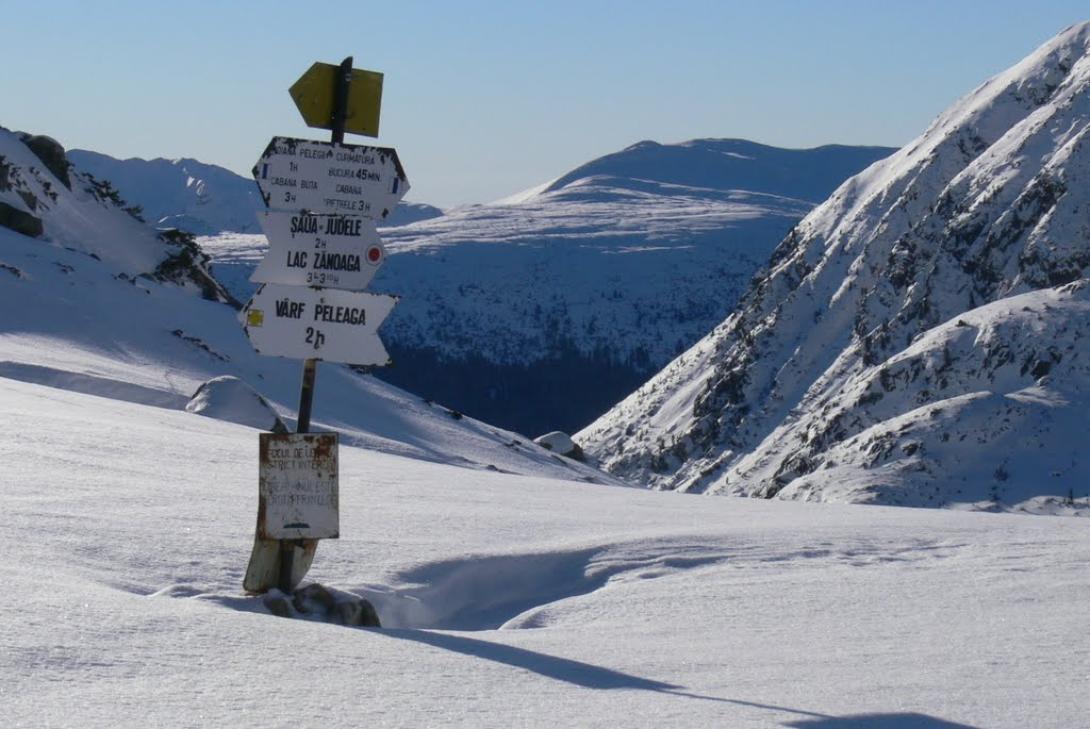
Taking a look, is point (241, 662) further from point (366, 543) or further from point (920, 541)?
point (920, 541)

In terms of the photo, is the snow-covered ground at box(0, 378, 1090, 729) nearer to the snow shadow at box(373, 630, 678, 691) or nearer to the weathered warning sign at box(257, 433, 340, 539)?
the snow shadow at box(373, 630, 678, 691)

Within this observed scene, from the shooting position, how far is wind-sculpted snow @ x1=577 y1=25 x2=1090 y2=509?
203 ft

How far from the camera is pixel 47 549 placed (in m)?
6.71

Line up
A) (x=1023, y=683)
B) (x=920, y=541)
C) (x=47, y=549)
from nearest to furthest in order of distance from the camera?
(x=1023, y=683), (x=47, y=549), (x=920, y=541)

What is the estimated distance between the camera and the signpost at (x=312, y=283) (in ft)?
22.6

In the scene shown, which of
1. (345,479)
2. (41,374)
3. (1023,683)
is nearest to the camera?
(1023,683)

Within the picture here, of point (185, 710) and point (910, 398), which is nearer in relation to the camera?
point (185, 710)

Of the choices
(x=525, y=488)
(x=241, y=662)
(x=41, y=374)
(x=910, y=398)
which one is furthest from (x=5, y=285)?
(x=910, y=398)

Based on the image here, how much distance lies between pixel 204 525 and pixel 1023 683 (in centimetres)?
464

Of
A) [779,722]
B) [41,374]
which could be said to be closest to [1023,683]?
[779,722]

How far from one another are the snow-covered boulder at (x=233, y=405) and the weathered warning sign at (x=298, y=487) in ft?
39.9

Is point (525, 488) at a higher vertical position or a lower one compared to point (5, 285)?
lower

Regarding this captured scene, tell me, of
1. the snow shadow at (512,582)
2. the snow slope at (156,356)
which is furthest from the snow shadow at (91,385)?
the snow shadow at (512,582)

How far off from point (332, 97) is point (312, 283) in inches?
39.3
